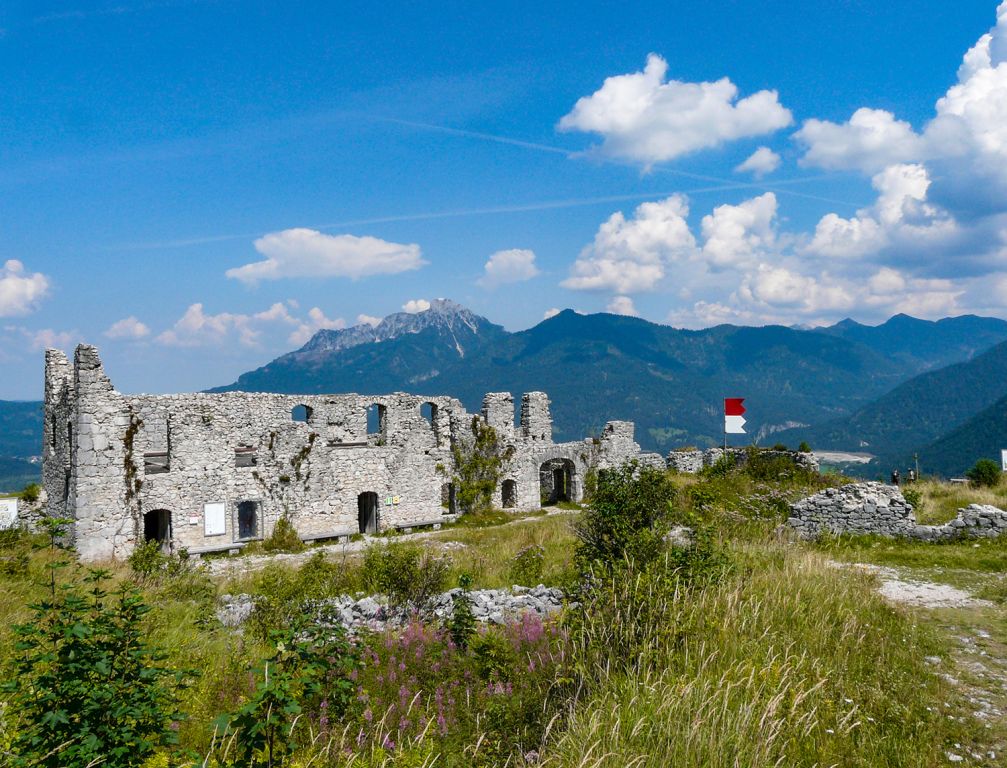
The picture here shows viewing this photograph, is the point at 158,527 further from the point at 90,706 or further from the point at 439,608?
the point at 90,706

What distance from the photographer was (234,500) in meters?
23.6

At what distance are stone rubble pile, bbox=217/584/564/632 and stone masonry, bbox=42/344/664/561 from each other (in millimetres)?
12069

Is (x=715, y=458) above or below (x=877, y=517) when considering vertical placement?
above

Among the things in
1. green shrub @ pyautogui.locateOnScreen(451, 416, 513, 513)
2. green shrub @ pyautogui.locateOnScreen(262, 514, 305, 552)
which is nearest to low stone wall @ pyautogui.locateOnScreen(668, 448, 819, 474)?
green shrub @ pyautogui.locateOnScreen(451, 416, 513, 513)

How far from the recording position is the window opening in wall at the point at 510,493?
31.9 metres

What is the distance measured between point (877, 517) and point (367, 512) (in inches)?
802

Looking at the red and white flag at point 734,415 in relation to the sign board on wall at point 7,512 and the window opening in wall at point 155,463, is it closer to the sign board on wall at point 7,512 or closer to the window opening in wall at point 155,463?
the window opening in wall at point 155,463

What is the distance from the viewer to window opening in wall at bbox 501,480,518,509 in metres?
31.9

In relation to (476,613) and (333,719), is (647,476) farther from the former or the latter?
(333,719)

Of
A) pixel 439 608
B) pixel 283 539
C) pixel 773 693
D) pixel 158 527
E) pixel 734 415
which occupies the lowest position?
pixel 283 539

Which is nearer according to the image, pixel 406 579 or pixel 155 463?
pixel 406 579

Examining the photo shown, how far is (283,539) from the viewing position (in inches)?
949

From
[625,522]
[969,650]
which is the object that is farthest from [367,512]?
[969,650]

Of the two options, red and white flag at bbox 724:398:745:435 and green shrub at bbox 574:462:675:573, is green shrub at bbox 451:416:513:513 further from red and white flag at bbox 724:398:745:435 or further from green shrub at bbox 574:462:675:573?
green shrub at bbox 574:462:675:573
